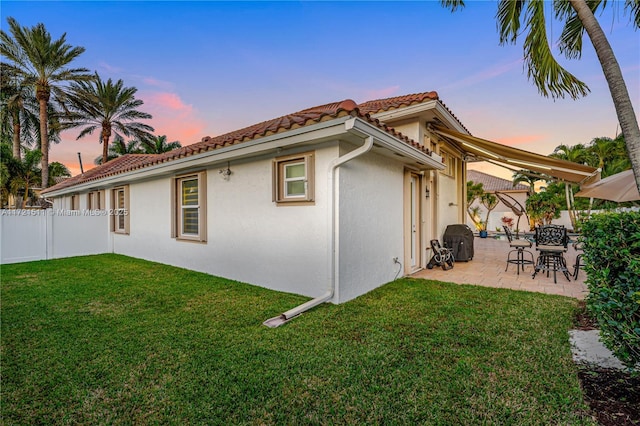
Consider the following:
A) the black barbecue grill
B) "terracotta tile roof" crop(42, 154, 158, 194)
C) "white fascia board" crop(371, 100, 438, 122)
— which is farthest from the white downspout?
"terracotta tile roof" crop(42, 154, 158, 194)

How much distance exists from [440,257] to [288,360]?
23.2ft

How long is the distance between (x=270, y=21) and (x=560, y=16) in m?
8.62

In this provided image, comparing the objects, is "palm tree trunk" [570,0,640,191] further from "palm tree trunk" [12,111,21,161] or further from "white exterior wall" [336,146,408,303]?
"palm tree trunk" [12,111,21,161]

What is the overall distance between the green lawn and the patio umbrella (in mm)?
2936

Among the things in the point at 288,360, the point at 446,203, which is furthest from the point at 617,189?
the point at 288,360

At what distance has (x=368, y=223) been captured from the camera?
6.65 m

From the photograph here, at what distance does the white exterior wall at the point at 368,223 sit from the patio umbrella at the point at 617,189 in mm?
4818

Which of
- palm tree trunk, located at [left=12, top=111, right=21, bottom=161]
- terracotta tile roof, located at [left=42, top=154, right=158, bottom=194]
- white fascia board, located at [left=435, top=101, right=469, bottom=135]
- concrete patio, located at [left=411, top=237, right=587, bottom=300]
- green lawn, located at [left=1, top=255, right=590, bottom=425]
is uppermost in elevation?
palm tree trunk, located at [left=12, top=111, right=21, bottom=161]

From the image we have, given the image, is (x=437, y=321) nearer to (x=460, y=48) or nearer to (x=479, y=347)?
(x=479, y=347)

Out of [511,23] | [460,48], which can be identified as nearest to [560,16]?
[511,23]

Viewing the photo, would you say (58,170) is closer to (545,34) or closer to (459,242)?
(459,242)

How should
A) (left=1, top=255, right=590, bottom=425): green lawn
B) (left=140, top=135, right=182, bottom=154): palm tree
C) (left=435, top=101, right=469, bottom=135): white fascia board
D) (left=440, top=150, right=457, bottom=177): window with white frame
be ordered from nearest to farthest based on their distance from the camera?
1. (left=1, top=255, right=590, bottom=425): green lawn
2. (left=435, top=101, right=469, bottom=135): white fascia board
3. (left=440, top=150, right=457, bottom=177): window with white frame
4. (left=140, top=135, right=182, bottom=154): palm tree

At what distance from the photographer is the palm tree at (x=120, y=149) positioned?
29.5 m

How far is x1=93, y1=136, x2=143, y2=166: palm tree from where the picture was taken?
1163 inches
